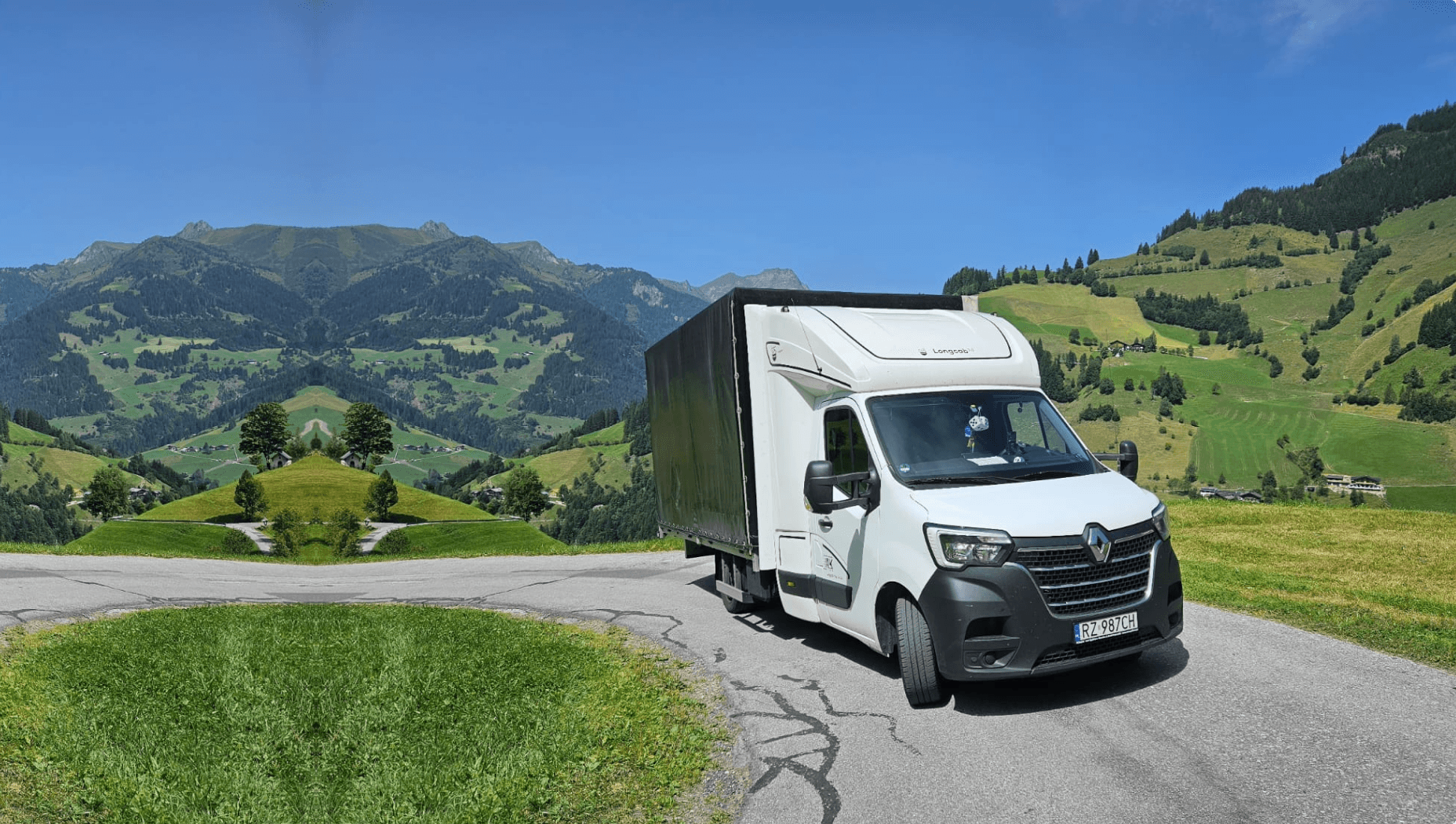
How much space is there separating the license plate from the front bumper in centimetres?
4

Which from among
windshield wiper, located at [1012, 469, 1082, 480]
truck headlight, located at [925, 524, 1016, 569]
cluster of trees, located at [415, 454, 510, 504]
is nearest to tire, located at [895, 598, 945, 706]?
truck headlight, located at [925, 524, 1016, 569]

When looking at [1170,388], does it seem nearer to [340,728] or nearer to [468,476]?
[468,476]

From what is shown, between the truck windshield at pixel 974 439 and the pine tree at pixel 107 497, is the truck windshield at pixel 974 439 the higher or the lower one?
the lower one

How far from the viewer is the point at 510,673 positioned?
8758 mm

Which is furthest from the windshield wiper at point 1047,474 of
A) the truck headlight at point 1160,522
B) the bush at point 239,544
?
the bush at point 239,544

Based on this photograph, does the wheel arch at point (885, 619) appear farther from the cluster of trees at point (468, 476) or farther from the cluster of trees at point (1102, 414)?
the cluster of trees at point (1102, 414)

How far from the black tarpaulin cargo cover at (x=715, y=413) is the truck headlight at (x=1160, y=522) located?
13.1ft

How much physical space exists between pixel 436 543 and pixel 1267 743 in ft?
175

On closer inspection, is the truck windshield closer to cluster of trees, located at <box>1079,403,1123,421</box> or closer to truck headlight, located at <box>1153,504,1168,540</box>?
truck headlight, located at <box>1153,504,1168,540</box>

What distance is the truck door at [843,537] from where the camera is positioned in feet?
26.9

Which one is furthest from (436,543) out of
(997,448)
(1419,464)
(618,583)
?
(1419,464)

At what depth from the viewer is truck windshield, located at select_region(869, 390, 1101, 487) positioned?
797cm

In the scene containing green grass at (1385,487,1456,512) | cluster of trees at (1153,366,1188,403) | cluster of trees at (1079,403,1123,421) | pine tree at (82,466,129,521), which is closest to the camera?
pine tree at (82,466,129,521)

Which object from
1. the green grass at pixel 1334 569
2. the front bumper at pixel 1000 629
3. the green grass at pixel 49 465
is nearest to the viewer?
the front bumper at pixel 1000 629
